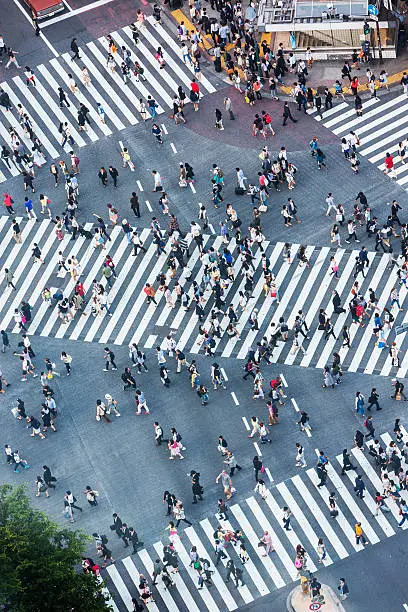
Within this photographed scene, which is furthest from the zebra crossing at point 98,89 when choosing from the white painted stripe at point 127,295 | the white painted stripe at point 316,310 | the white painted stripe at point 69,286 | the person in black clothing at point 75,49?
the white painted stripe at point 316,310

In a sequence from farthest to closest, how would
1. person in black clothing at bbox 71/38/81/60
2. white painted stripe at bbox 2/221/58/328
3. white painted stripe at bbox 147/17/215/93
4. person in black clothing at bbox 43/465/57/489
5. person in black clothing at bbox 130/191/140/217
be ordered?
person in black clothing at bbox 71/38/81/60 < white painted stripe at bbox 147/17/215/93 < person in black clothing at bbox 130/191/140/217 < white painted stripe at bbox 2/221/58/328 < person in black clothing at bbox 43/465/57/489

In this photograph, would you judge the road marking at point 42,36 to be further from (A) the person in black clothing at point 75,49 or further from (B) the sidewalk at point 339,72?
(B) the sidewalk at point 339,72

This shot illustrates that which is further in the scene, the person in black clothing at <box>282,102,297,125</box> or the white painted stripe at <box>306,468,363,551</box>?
the person in black clothing at <box>282,102,297,125</box>

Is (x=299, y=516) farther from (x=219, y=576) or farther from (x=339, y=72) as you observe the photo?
(x=339, y=72)

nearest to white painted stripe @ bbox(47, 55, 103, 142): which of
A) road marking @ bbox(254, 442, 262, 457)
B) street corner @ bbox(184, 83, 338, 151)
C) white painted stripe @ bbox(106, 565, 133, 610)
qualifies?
Result: street corner @ bbox(184, 83, 338, 151)

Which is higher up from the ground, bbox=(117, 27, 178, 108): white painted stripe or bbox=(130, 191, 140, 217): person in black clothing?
bbox=(117, 27, 178, 108): white painted stripe

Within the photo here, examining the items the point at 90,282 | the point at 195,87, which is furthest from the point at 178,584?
the point at 195,87

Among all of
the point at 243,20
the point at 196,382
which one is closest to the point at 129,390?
the point at 196,382

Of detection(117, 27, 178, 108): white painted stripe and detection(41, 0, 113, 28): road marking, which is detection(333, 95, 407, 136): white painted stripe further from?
detection(41, 0, 113, 28): road marking
